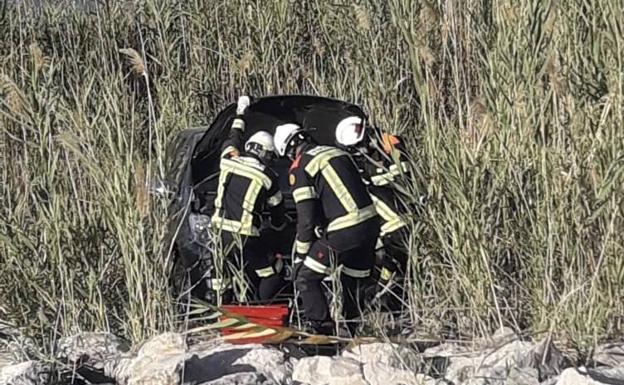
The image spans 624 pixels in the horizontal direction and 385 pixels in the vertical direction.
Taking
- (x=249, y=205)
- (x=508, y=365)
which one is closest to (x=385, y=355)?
(x=508, y=365)

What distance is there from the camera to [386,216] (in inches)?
233

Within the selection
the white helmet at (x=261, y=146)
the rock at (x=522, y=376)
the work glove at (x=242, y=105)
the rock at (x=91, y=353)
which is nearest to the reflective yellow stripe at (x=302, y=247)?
the white helmet at (x=261, y=146)

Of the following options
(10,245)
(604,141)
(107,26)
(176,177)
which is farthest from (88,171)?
(107,26)

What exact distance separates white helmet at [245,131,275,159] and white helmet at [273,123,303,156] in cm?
4

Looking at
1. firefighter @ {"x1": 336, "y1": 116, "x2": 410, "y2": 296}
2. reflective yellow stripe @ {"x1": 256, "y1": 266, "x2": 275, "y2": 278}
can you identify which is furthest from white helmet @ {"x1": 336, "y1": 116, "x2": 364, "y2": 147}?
reflective yellow stripe @ {"x1": 256, "y1": 266, "x2": 275, "y2": 278}

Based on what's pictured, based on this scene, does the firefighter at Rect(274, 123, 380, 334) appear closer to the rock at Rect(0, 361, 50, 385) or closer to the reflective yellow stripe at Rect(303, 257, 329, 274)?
the reflective yellow stripe at Rect(303, 257, 329, 274)

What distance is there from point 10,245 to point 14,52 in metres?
1.70

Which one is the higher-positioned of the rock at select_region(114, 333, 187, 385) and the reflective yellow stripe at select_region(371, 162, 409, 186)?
the reflective yellow stripe at select_region(371, 162, 409, 186)

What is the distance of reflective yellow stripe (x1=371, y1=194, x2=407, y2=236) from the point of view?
580 centimetres

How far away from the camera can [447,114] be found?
203 inches

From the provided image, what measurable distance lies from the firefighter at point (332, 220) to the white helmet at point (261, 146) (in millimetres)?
337

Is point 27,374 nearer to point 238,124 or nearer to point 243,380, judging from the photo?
point 243,380

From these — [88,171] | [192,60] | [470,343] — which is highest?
[192,60]

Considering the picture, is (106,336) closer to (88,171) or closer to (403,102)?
(88,171)
